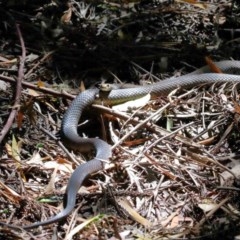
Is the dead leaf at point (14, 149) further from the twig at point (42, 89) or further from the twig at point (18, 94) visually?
the twig at point (42, 89)

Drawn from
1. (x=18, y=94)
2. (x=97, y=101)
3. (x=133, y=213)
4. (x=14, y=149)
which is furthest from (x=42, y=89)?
(x=133, y=213)

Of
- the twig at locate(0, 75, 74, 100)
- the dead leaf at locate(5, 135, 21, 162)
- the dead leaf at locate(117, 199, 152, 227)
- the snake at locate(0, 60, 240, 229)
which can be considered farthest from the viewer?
the twig at locate(0, 75, 74, 100)

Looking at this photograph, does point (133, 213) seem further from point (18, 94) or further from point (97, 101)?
point (18, 94)

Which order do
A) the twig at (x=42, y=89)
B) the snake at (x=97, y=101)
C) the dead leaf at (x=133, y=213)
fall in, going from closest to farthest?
the dead leaf at (x=133, y=213) < the snake at (x=97, y=101) < the twig at (x=42, y=89)

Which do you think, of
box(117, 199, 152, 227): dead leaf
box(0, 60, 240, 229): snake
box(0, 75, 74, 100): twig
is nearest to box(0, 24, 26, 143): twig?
box(0, 75, 74, 100): twig

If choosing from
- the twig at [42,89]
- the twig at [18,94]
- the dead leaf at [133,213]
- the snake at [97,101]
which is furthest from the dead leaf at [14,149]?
the dead leaf at [133,213]

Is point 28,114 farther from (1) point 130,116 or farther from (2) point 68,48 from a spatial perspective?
(2) point 68,48

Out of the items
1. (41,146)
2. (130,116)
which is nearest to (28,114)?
(41,146)

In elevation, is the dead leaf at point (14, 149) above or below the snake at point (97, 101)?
below

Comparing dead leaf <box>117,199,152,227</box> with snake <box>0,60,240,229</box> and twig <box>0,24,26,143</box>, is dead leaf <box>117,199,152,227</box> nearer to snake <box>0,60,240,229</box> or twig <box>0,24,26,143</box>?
snake <box>0,60,240,229</box>

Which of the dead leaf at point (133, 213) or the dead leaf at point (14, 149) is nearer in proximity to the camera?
the dead leaf at point (133, 213)
